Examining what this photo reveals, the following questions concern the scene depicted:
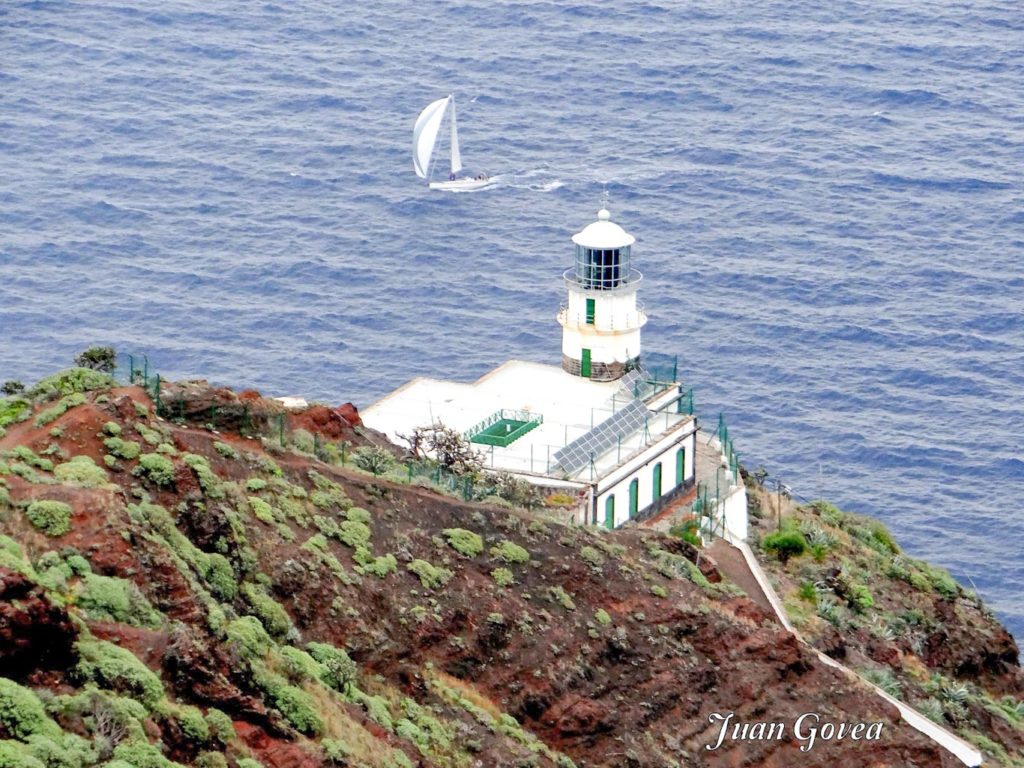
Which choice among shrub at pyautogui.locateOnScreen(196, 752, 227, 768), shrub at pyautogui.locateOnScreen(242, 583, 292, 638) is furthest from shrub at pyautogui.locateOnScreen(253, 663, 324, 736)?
shrub at pyautogui.locateOnScreen(242, 583, 292, 638)

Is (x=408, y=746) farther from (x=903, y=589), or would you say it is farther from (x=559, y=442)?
(x=903, y=589)

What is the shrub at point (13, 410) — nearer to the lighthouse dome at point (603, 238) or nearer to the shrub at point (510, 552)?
the shrub at point (510, 552)

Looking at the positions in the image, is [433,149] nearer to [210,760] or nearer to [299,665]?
[299,665]

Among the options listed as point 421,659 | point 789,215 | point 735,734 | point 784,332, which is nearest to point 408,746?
point 421,659

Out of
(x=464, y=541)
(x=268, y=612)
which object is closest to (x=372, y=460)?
(x=464, y=541)

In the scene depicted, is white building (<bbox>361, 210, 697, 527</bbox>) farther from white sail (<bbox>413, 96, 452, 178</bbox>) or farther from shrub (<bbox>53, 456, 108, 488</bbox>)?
white sail (<bbox>413, 96, 452, 178</bbox>)

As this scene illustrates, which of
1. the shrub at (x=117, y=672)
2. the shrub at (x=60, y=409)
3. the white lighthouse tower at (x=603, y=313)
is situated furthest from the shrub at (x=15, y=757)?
the white lighthouse tower at (x=603, y=313)
